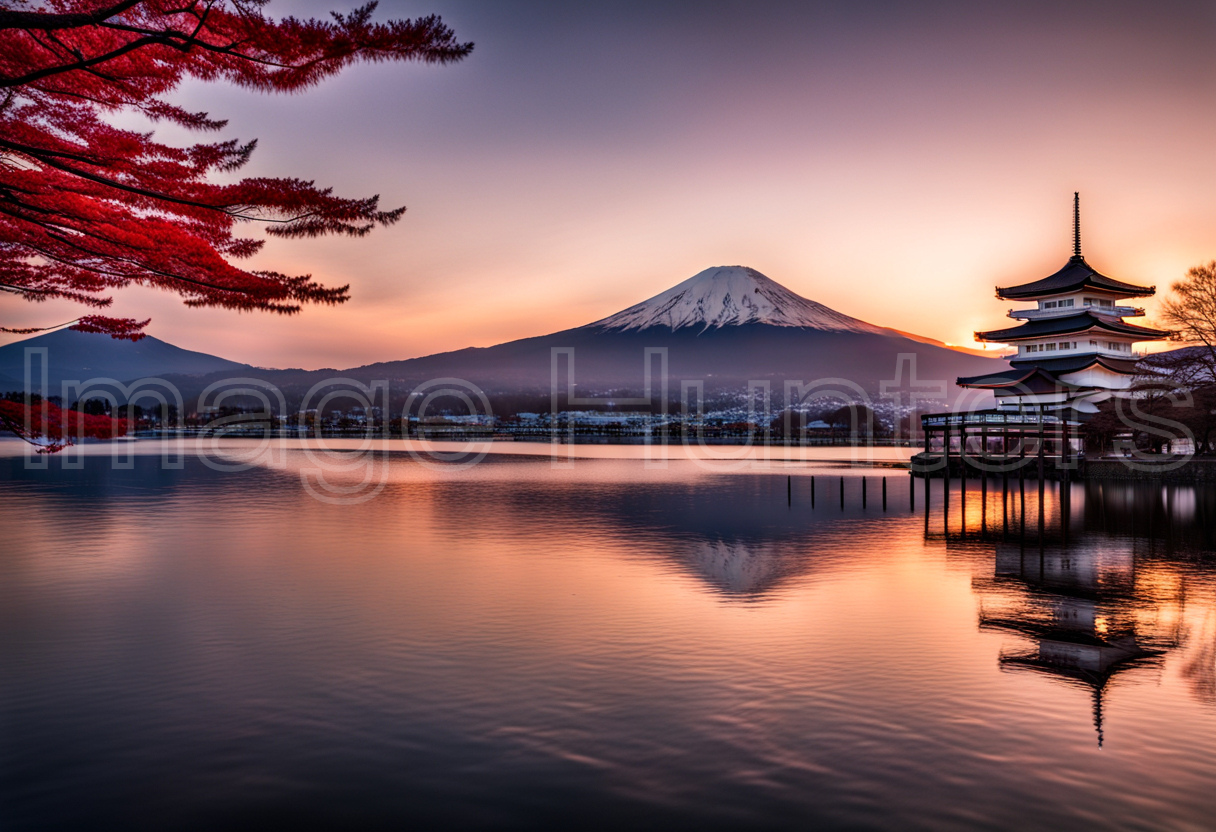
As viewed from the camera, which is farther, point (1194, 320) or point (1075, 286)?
point (1075, 286)

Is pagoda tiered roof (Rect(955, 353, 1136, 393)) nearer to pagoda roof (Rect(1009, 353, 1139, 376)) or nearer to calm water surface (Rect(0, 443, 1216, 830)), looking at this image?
pagoda roof (Rect(1009, 353, 1139, 376))

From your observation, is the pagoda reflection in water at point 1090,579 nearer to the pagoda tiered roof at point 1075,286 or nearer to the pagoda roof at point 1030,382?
the pagoda roof at point 1030,382

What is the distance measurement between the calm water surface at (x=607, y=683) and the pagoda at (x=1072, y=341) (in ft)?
98.8

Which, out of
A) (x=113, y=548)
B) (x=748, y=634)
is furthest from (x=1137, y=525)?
(x=113, y=548)

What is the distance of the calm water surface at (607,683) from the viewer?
6.60 metres

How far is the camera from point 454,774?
700 cm

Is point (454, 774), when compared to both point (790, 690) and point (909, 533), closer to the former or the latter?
point (790, 690)

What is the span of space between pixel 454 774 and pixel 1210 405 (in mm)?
41021

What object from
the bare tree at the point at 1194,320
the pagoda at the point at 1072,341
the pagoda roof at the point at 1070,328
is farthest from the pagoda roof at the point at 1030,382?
the bare tree at the point at 1194,320

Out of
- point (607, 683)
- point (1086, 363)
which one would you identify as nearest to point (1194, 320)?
point (1086, 363)

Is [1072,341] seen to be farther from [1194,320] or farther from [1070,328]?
[1194,320]

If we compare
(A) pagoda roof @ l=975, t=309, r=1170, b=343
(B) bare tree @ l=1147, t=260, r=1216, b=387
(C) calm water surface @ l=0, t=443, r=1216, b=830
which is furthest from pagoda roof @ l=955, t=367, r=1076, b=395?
(C) calm water surface @ l=0, t=443, r=1216, b=830

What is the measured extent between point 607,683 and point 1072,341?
5190 centimetres

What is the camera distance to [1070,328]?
5175 centimetres
